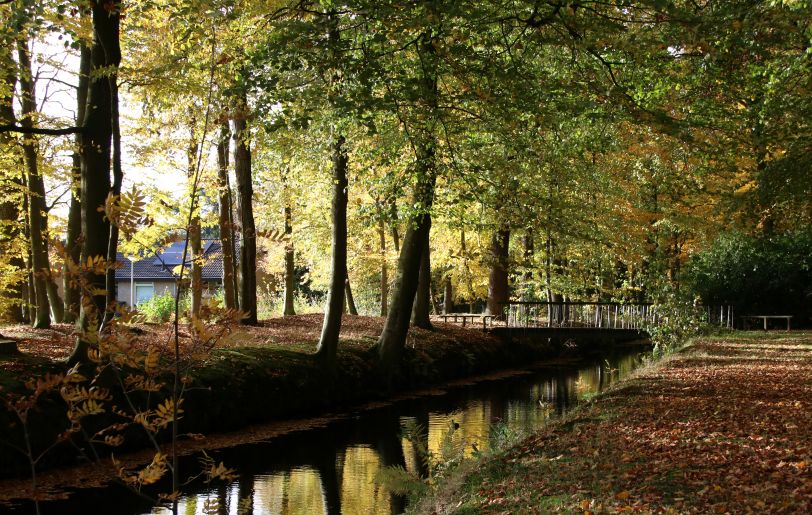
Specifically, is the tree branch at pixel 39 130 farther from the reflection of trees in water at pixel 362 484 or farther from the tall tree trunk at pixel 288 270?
the tall tree trunk at pixel 288 270

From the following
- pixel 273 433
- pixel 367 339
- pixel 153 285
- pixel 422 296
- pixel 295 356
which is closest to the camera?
pixel 273 433

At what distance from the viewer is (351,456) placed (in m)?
11.9

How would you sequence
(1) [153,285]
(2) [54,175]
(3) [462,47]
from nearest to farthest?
(3) [462,47] < (2) [54,175] < (1) [153,285]

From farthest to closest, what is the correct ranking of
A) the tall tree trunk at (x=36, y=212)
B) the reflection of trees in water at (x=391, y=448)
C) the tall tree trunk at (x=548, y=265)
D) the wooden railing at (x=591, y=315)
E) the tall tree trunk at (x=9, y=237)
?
the wooden railing at (x=591, y=315)
the tall tree trunk at (x=548, y=265)
the tall tree trunk at (x=9, y=237)
the tall tree trunk at (x=36, y=212)
the reflection of trees in water at (x=391, y=448)

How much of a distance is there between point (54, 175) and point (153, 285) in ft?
121

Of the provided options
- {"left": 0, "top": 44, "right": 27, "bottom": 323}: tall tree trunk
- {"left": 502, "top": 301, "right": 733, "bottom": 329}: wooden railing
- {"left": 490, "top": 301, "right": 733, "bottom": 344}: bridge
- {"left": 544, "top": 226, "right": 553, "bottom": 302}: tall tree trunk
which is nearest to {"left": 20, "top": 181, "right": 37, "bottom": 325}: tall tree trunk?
{"left": 0, "top": 44, "right": 27, "bottom": 323}: tall tree trunk

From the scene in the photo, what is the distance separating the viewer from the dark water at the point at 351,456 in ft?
29.7

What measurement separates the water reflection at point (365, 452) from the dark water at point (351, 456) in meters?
0.01

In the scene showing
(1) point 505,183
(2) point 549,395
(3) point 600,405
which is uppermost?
(1) point 505,183

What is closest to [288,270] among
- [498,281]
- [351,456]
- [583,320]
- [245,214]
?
[245,214]

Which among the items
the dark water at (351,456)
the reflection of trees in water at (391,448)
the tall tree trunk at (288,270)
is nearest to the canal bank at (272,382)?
the dark water at (351,456)

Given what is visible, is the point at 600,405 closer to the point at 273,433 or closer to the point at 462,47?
the point at 462,47

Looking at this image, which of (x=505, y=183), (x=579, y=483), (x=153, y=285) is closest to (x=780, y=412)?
(x=579, y=483)

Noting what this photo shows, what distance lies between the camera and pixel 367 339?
20.1 m
